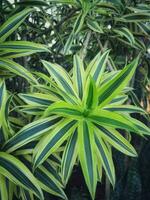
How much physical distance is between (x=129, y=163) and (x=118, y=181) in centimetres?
12

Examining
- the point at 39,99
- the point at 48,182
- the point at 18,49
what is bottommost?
the point at 48,182

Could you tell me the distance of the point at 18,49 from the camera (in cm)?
95

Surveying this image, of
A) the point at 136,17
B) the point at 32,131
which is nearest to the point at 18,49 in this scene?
the point at 32,131

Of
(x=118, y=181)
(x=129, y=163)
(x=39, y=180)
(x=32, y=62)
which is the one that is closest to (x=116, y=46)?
(x=32, y=62)

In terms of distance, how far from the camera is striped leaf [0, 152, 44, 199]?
2.59 feet

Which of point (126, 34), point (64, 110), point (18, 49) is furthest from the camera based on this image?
point (126, 34)

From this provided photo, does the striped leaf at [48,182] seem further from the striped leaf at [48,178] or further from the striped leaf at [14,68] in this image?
the striped leaf at [14,68]

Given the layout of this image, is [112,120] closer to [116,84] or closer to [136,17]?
[116,84]

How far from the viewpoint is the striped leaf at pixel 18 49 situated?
943mm

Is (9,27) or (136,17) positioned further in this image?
(136,17)

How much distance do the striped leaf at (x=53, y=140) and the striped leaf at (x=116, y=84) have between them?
0.10 m

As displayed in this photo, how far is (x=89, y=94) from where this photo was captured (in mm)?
766

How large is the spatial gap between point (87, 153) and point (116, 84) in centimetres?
18

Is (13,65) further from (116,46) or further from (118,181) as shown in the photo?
(118,181)
